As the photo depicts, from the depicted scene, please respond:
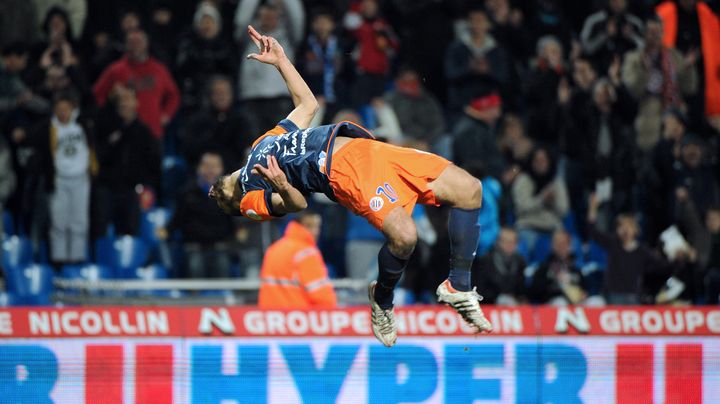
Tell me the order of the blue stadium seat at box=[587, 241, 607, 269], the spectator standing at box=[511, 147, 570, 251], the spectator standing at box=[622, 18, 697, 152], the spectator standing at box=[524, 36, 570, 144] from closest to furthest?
the spectator standing at box=[511, 147, 570, 251]
the blue stadium seat at box=[587, 241, 607, 269]
the spectator standing at box=[622, 18, 697, 152]
the spectator standing at box=[524, 36, 570, 144]

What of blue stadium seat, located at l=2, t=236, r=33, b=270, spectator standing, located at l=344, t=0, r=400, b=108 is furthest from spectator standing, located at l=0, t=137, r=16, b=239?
spectator standing, located at l=344, t=0, r=400, b=108

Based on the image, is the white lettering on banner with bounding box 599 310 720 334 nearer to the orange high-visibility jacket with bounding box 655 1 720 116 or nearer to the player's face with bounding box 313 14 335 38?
the orange high-visibility jacket with bounding box 655 1 720 116

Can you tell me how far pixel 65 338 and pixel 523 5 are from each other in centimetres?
876

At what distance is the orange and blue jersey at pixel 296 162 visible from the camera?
8016 mm

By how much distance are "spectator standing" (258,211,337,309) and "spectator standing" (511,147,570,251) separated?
382cm

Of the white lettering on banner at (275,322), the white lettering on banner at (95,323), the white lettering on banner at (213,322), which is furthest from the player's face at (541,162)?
the white lettering on banner at (95,323)

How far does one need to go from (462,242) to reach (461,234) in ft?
0.18

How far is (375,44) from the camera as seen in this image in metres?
14.8

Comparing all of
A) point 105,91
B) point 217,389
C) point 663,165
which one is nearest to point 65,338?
point 217,389

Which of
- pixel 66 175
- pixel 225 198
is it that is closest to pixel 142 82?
pixel 66 175

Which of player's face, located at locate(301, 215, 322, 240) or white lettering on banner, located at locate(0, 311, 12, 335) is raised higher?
player's face, located at locate(301, 215, 322, 240)

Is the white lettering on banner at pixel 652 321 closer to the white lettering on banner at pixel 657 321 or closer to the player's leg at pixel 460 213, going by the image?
the white lettering on banner at pixel 657 321

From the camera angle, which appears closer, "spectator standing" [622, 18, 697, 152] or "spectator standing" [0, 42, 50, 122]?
"spectator standing" [0, 42, 50, 122]

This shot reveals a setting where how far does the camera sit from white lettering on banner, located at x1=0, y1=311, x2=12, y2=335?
944cm
